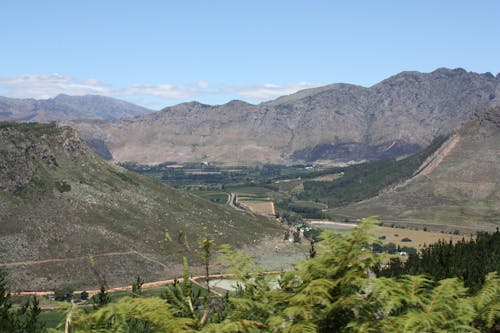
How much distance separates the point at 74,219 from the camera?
155500 millimetres

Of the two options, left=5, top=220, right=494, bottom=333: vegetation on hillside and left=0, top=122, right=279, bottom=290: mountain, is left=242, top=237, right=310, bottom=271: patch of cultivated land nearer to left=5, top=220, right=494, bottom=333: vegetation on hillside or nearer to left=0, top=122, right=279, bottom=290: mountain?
left=0, top=122, right=279, bottom=290: mountain

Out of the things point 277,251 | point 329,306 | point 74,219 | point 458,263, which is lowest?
point 277,251

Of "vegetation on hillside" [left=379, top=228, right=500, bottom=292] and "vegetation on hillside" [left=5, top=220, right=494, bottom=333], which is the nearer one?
"vegetation on hillside" [left=5, top=220, right=494, bottom=333]

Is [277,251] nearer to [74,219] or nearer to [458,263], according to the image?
[74,219]

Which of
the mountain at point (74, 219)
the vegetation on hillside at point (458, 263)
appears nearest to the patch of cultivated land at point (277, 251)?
the mountain at point (74, 219)

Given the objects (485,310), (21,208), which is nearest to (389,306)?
(485,310)

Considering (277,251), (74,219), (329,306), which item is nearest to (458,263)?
(329,306)

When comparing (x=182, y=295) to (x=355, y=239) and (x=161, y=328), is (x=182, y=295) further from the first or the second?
(x=355, y=239)

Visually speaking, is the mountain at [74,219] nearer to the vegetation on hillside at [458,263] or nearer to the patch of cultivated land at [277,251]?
the patch of cultivated land at [277,251]

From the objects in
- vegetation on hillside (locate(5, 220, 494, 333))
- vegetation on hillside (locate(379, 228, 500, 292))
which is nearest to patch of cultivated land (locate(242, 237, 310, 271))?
vegetation on hillside (locate(379, 228, 500, 292))

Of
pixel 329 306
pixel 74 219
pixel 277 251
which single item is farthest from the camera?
pixel 277 251

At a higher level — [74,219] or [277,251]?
[74,219]

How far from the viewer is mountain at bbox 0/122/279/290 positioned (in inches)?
5331

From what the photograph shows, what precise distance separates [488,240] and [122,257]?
94563mm
